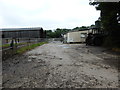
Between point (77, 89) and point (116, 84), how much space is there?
894mm

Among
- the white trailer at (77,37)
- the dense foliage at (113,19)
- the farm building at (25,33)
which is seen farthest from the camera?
the farm building at (25,33)

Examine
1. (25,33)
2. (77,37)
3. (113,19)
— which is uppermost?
(25,33)

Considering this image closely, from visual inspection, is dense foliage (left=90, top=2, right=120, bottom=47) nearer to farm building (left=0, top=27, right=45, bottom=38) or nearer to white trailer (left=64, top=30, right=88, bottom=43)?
white trailer (left=64, top=30, right=88, bottom=43)

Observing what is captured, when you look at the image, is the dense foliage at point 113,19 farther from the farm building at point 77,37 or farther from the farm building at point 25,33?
the farm building at point 25,33

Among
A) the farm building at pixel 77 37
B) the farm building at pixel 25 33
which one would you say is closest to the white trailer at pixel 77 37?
the farm building at pixel 77 37

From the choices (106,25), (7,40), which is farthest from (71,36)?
(7,40)

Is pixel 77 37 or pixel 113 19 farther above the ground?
pixel 113 19

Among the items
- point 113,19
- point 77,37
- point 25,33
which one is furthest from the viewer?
point 25,33

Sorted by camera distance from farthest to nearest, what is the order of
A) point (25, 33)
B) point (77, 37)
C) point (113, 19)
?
point (25, 33) → point (77, 37) → point (113, 19)

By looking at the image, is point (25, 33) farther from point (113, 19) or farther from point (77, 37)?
point (113, 19)

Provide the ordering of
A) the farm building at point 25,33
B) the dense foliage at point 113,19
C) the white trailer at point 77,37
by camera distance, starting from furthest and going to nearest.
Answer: the farm building at point 25,33 < the white trailer at point 77,37 < the dense foliage at point 113,19

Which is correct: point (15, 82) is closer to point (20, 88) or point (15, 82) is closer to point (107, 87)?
point (20, 88)

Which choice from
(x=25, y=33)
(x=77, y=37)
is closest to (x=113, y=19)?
(x=77, y=37)

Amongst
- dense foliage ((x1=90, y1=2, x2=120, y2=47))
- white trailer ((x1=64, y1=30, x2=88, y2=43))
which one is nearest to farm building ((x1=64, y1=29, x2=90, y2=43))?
white trailer ((x1=64, y1=30, x2=88, y2=43))
